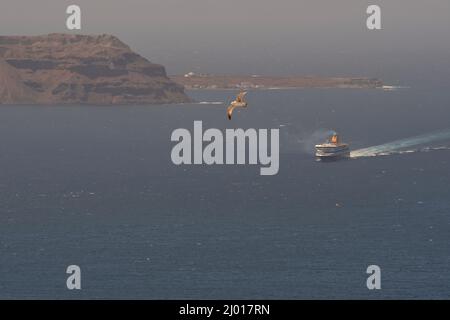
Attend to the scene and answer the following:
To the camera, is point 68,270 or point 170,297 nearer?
point 170,297
